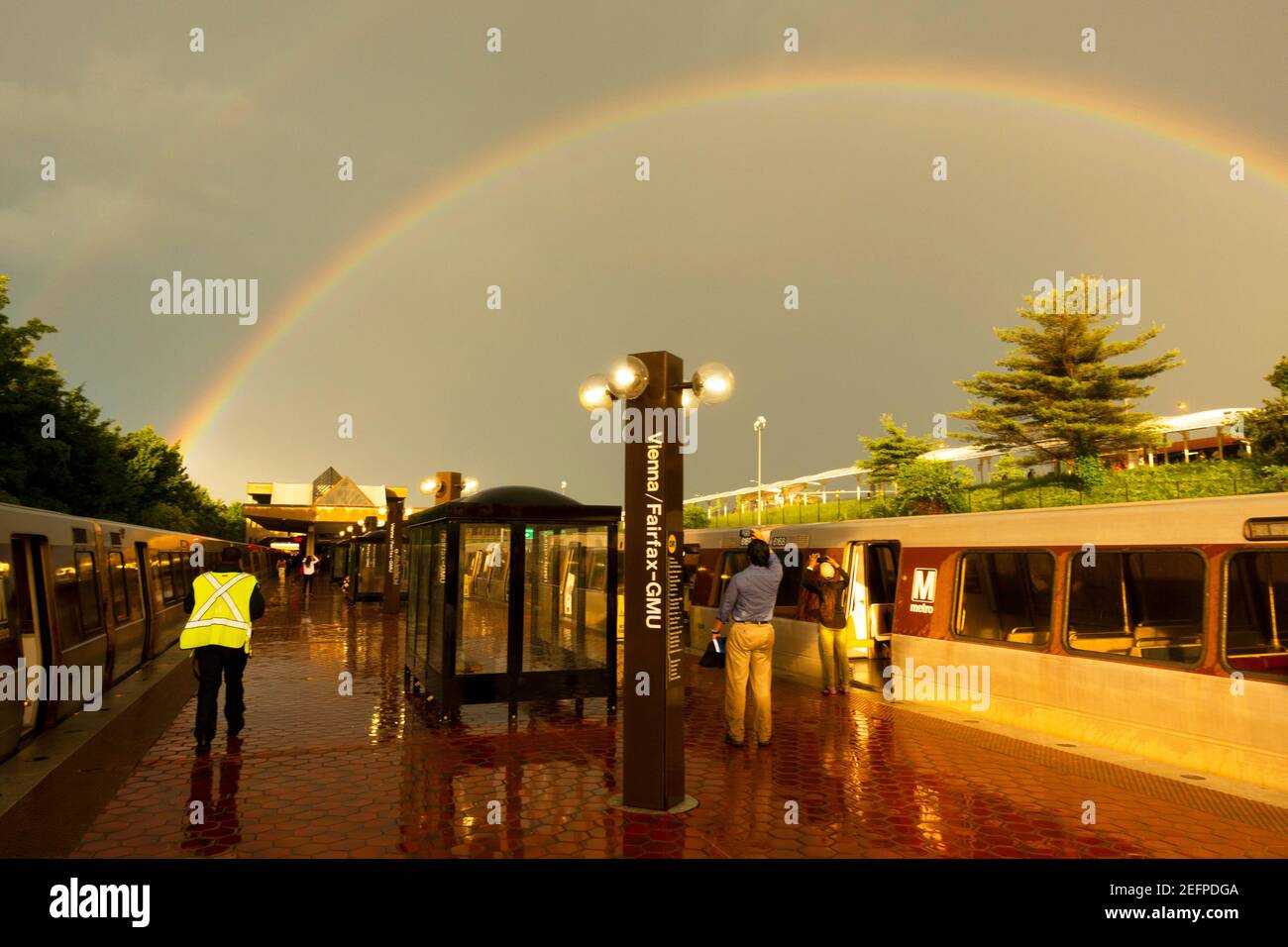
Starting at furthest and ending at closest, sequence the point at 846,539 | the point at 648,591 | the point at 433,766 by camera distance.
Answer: the point at 846,539, the point at 433,766, the point at 648,591

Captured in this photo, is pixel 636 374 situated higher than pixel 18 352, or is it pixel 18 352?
pixel 18 352

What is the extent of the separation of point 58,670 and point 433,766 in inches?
205

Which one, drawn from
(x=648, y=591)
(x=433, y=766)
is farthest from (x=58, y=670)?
(x=648, y=591)

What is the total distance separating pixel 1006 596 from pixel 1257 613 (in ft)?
7.69

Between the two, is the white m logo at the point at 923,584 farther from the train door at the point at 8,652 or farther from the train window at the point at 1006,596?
the train door at the point at 8,652

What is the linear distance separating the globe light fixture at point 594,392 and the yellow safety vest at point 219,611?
4.04m

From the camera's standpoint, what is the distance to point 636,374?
628 centimetres

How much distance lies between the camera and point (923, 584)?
10.3m

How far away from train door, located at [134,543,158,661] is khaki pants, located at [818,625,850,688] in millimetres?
12128

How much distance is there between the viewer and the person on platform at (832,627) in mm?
10680

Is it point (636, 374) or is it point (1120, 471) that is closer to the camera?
point (636, 374)

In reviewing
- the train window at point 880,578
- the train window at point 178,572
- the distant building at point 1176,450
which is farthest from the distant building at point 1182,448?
the train window at point 178,572

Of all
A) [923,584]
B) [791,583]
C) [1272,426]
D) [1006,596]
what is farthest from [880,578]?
[1272,426]

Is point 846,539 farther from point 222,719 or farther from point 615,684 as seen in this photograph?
point 222,719
